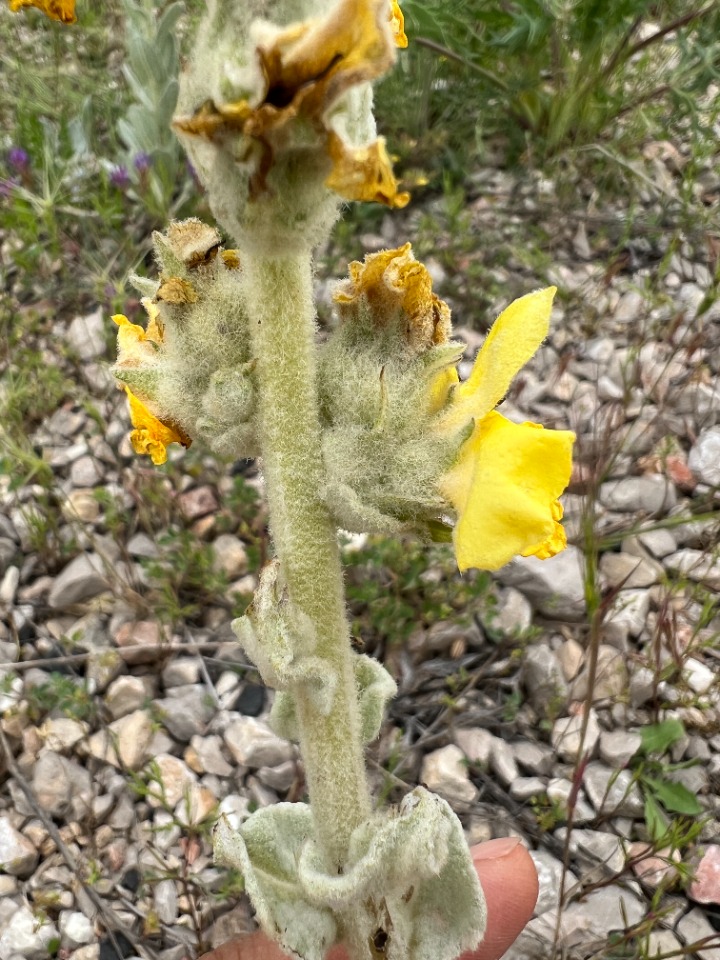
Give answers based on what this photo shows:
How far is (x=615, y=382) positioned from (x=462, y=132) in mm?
1733

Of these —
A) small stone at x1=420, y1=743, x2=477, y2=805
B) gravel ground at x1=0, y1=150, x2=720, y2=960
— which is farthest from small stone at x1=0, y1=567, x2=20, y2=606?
small stone at x1=420, y1=743, x2=477, y2=805

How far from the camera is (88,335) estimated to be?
3.88 meters

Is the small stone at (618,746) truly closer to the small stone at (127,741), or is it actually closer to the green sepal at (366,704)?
the green sepal at (366,704)

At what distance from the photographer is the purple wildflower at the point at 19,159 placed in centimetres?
410

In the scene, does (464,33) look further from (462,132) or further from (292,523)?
(292,523)

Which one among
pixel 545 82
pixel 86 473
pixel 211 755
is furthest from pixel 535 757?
pixel 545 82

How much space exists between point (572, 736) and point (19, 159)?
371 cm

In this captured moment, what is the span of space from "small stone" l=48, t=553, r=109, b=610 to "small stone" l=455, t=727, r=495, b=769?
1.47m

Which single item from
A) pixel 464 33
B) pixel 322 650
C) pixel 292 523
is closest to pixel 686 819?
pixel 322 650

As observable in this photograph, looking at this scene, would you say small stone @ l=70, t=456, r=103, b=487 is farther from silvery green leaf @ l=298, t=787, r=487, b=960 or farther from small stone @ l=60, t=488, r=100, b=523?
silvery green leaf @ l=298, t=787, r=487, b=960

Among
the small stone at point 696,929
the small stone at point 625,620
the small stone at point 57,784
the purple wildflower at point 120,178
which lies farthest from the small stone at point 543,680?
the purple wildflower at point 120,178

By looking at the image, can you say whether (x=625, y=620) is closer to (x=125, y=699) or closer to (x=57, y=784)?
(x=125, y=699)

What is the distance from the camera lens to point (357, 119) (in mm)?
1290

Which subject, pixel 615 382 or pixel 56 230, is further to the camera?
pixel 56 230
